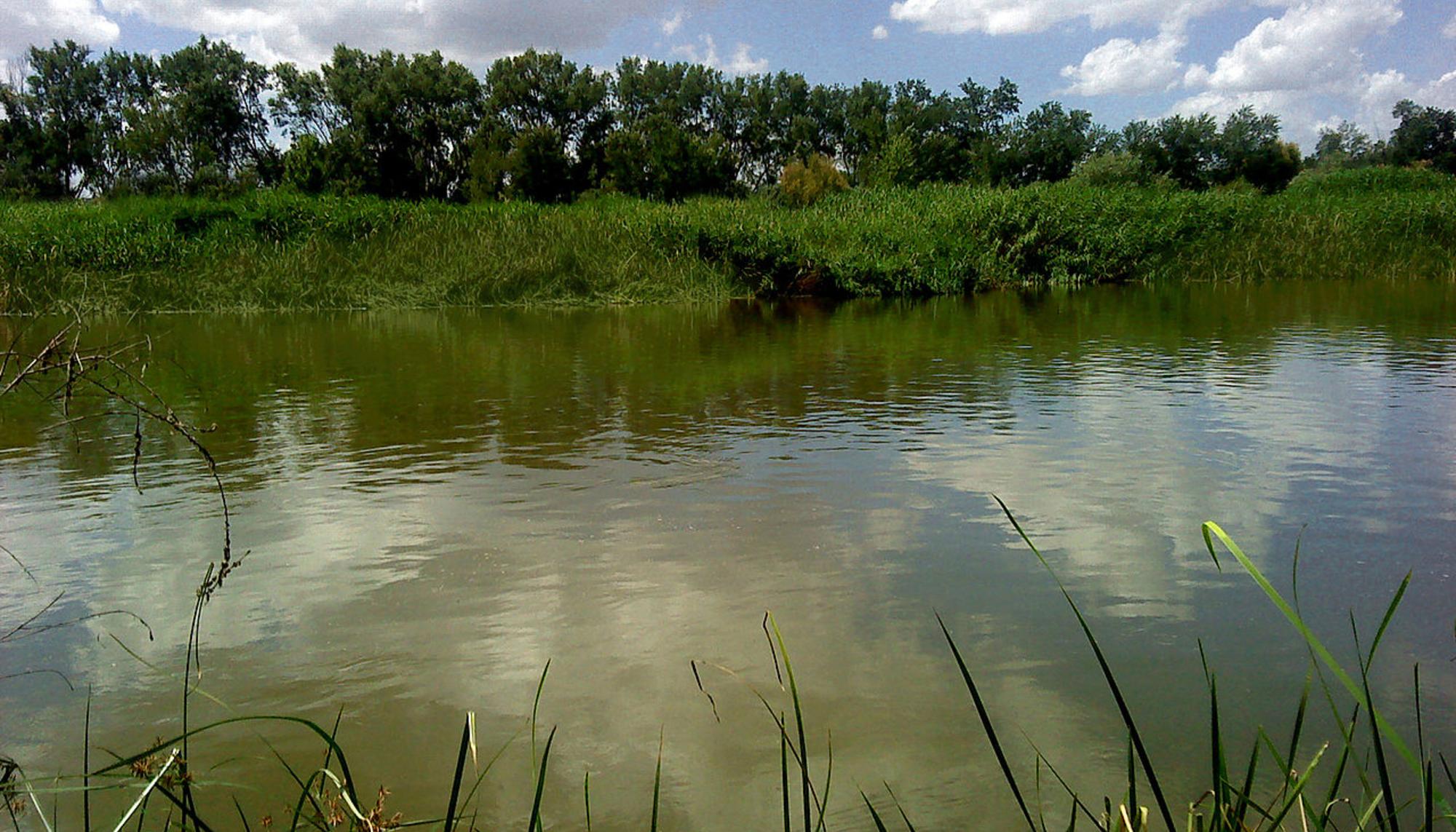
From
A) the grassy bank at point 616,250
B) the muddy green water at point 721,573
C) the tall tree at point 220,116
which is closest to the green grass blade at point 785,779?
the muddy green water at point 721,573

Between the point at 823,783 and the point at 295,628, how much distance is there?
139cm

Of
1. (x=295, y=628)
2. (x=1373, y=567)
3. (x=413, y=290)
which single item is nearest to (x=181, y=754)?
(x=295, y=628)

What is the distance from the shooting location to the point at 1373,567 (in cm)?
289

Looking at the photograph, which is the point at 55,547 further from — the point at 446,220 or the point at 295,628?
the point at 446,220

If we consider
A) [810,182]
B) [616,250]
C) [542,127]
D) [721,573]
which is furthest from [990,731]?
[542,127]

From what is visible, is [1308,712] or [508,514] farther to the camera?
[508,514]

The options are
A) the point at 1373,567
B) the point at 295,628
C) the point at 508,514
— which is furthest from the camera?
the point at 508,514

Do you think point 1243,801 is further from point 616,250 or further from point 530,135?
point 530,135

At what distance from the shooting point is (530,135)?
28.3 m

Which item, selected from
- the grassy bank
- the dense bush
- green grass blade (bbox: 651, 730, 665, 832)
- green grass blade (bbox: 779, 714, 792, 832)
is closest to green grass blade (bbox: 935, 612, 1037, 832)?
green grass blade (bbox: 779, 714, 792, 832)

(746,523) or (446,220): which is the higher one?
(446,220)

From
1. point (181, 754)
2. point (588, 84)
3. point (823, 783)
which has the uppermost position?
point (588, 84)

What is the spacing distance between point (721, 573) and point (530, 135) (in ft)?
88.4

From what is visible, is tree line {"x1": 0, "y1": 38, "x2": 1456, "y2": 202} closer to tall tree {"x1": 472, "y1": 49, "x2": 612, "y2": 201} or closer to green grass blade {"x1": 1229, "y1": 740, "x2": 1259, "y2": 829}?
tall tree {"x1": 472, "y1": 49, "x2": 612, "y2": 201}
